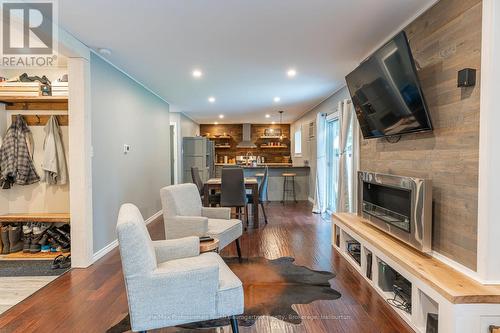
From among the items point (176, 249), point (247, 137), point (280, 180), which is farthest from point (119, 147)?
point (247, 137)

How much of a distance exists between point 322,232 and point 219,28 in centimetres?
338

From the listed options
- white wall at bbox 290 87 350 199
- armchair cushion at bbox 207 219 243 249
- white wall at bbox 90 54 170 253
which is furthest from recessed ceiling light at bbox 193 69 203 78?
white wall at bbox 290 87 350 199

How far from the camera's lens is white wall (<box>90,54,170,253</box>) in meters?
3.43

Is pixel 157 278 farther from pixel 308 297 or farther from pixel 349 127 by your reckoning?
pixel 349 127

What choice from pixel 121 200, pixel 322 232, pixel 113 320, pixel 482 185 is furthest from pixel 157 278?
pixel 322 232

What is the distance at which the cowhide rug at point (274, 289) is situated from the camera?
214cm

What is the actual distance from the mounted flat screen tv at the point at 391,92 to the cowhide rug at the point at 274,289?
162cm

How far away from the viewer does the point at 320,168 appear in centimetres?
626

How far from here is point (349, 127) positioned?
4.53 metres

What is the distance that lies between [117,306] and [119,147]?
230cm

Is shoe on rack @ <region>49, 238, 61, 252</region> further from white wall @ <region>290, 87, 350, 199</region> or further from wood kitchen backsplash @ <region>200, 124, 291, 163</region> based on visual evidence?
wood kitchen backsplash @ <region>200, 124, 291, 163</region>

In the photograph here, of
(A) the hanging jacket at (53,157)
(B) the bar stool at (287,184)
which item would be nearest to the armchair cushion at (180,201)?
(A) the hanging jacket at (53,157)

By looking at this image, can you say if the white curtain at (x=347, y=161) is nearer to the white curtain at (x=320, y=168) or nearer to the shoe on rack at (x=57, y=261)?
the white curtain at (x=320, y=168)

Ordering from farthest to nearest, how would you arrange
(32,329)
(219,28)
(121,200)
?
(121,200), (219,28), (32,329)
